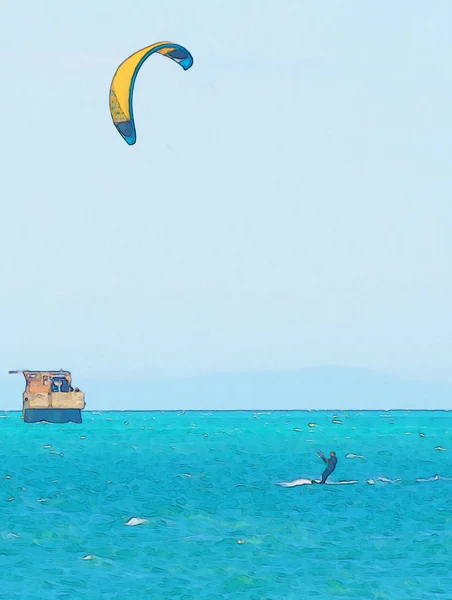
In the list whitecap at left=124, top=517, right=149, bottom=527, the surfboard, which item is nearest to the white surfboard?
the surfboard

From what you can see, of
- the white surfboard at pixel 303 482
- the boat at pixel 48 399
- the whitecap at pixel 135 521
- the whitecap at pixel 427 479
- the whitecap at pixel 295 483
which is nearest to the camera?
the whitecap at pixel 135 521

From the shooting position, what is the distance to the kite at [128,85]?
46094mm

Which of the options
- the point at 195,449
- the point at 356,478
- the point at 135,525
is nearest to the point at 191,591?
the point at 135,525

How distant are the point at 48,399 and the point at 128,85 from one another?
330 ft

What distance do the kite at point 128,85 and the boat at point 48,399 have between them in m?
98.9

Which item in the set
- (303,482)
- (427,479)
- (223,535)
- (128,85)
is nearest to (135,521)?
(223,535)

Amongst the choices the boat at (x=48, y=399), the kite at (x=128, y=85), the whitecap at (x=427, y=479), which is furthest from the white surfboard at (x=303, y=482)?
the boat at (x=48, y=399)

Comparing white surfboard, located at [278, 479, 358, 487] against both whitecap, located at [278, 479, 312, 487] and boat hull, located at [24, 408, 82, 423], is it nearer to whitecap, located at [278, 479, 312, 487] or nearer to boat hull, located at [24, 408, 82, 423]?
whitecap, located at [278, 479, 312, 487]

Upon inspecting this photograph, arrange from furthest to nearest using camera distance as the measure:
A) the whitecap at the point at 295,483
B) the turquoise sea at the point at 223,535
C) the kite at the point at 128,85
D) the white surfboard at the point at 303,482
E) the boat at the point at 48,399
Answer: the boat at the point at 48,399
the white surfboard at the point at 303,482
the whitecap at the point at 295,483
the kite at the point at 128,85
the turquoise sea at the point at 223,535

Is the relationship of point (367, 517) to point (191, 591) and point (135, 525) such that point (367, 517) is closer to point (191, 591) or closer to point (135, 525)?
point (135, 525)

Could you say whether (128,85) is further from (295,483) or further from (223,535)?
(295,483)

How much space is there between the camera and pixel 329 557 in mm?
37156

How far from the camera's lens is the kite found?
46094 mm

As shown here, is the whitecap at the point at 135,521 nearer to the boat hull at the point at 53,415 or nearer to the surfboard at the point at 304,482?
the surfboard at the point at 304,482
